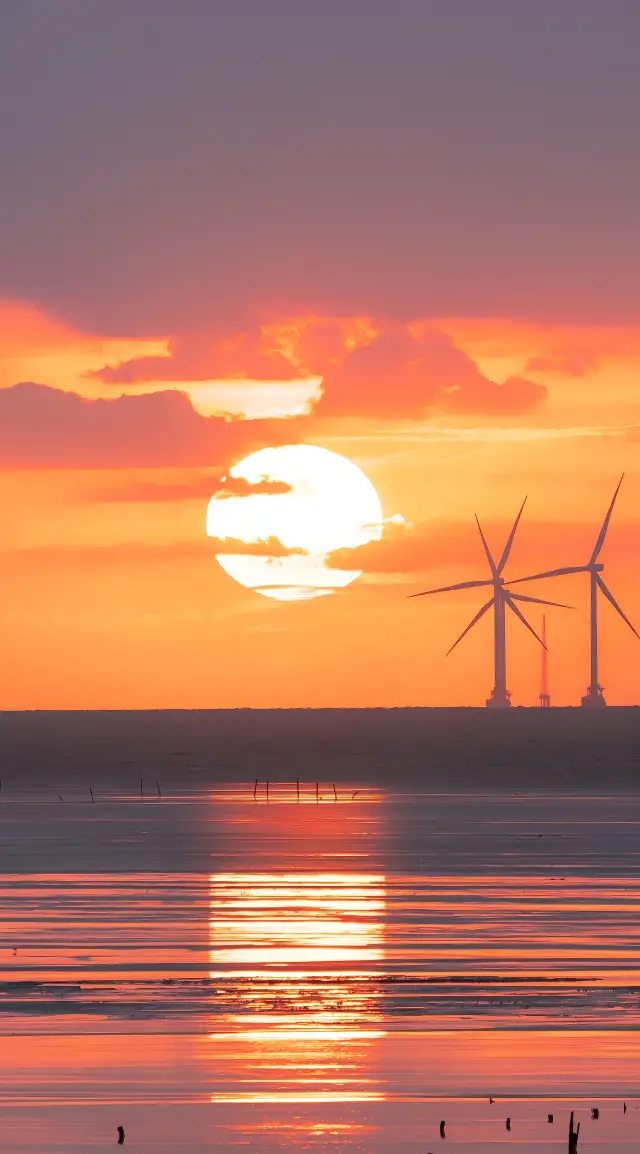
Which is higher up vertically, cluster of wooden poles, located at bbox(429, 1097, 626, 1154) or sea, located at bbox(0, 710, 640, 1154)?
sea, located at bbox(0, 710, 640, 1154)

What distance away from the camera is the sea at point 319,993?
1143 inches

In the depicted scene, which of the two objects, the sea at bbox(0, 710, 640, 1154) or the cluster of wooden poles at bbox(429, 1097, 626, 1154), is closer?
the cluster of wooden poles at bbox(429, 1097, 626, 1154)

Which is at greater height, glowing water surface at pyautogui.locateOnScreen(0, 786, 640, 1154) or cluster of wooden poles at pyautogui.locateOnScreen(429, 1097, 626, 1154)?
glowing water surface at pyautogui.locateOnScreen(0, 786, 640, 1154)

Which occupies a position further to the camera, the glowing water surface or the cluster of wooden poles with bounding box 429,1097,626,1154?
the glowing water surface

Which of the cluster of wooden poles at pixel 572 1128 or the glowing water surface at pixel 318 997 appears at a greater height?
the glowing water surface at pixel 318 997

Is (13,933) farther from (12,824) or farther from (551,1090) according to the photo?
(12,824)

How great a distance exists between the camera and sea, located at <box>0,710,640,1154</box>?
2903cm

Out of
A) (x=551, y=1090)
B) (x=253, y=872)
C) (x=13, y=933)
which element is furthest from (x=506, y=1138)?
(x=253, y=872)

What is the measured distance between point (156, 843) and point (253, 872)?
1551 cm

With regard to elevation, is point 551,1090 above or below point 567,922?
below

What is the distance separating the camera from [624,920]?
5544cm

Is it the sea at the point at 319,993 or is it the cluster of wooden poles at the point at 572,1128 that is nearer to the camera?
the cluster of wooden poles at the point at 572,1128

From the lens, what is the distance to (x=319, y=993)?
41625 millimetres

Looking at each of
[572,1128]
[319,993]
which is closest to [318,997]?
[319,993]
